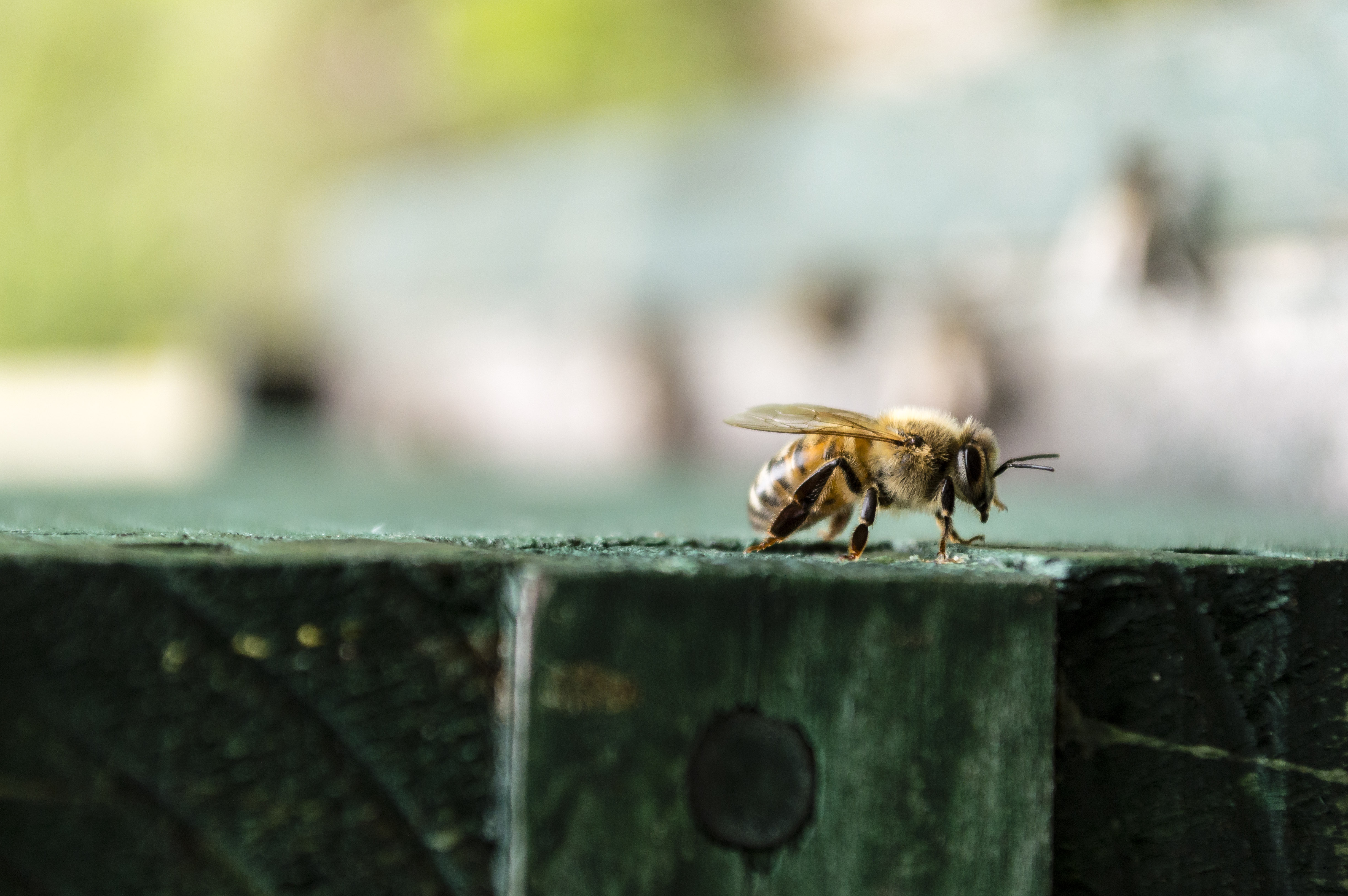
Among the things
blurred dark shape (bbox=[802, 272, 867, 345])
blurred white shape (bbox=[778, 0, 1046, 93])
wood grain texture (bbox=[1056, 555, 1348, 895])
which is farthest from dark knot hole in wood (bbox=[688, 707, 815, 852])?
blurred white shape (bbox=[778, 0, 1046, 93])

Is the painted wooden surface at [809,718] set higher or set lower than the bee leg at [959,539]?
lower

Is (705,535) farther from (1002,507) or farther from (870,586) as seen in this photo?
(870,586)

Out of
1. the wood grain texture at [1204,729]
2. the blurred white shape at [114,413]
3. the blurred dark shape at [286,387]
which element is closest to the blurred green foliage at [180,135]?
the blurred dark shape at [286,387]

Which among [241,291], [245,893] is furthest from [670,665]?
[241,291]

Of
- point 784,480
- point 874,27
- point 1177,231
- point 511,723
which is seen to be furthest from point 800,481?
point 874,27

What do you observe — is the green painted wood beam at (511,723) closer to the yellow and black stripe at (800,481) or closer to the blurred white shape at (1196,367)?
the yellow and black stripe at (800,481)

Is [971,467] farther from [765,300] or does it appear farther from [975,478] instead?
[765,300]
